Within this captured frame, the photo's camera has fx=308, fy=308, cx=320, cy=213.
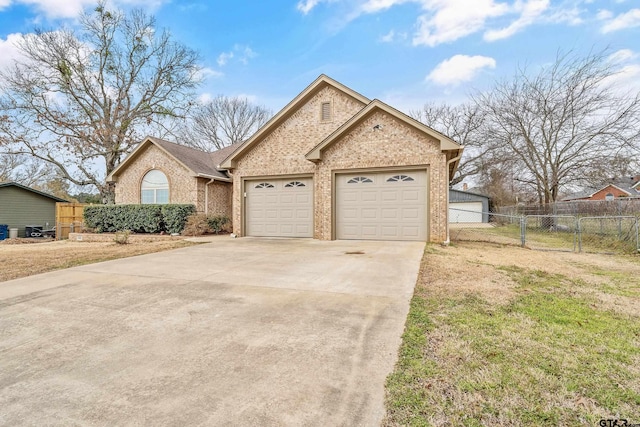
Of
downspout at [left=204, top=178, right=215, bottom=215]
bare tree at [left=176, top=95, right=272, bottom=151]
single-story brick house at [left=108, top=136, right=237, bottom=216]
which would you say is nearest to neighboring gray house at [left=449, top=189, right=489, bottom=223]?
bare tree at [left=176, top=95, right=272, bottom=151]

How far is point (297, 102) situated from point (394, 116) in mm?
4298

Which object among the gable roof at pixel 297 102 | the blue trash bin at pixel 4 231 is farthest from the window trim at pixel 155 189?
the blue trash bin at pixel 4 231

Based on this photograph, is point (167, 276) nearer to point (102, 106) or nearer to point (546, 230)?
point (546, 230)

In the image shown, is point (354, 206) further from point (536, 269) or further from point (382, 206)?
point (536, 269)

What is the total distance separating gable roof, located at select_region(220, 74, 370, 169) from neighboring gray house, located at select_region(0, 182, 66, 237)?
17313 millimetres

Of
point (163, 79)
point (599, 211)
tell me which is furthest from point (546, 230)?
point (163, 79)

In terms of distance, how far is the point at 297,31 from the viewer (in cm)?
1627

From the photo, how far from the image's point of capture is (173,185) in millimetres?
16094

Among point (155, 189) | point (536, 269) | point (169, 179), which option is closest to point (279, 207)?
point (169, 179)

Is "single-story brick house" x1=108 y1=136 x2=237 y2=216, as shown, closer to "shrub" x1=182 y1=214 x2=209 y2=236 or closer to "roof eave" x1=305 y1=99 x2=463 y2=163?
"shrub" x1=182 y1=214 x2=209 y2=236

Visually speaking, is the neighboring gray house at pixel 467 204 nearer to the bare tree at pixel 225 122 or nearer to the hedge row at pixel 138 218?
the bare tree at pixel 225 122

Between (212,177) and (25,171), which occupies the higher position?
(25,171)

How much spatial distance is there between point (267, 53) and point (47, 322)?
779 inches

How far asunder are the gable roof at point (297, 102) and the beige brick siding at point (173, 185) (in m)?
3.77
